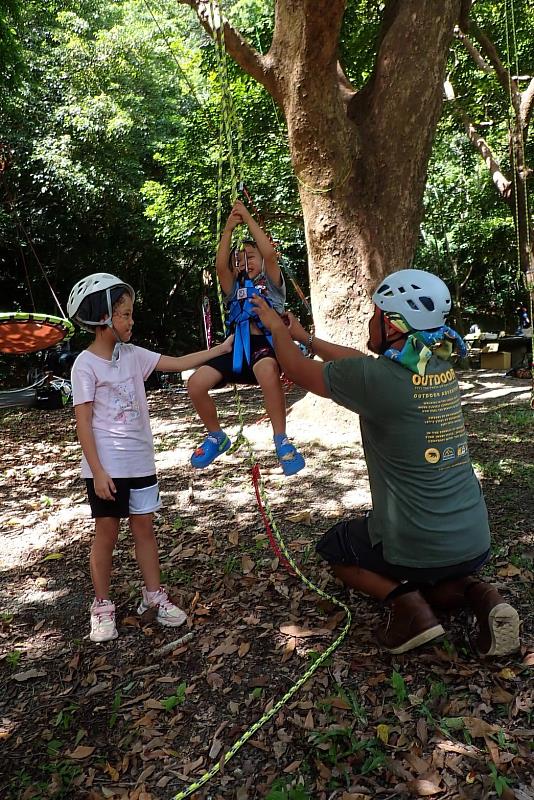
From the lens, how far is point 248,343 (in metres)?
3.34

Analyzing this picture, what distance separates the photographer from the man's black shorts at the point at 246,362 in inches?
132

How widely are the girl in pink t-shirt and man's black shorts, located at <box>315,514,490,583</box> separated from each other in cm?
89

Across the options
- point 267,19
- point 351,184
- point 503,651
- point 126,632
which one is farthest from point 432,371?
point 267,19

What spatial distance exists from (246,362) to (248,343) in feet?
Answer: 0.34

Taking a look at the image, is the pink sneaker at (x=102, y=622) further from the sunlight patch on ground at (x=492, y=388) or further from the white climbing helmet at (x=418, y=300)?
the sunlight patch on ground at (x=492, y=388)

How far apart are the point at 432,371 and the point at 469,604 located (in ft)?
3.40

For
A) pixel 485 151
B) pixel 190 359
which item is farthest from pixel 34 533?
pixel 485 151

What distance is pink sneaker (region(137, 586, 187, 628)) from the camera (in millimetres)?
3209

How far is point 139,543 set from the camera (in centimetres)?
318

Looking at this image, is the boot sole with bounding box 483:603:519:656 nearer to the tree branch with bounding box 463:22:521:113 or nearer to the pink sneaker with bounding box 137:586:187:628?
the pink sneaker with bounding box 137:586:187:628

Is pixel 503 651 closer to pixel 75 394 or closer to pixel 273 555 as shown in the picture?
pixel 273 555

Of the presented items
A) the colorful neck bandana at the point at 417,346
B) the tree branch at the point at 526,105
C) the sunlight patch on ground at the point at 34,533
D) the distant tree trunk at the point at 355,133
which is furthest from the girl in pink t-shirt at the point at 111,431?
the tree branch at the point at 526,105

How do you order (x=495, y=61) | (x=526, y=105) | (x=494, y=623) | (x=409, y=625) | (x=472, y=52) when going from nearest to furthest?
(x=494, y=623), (x=409, y=625), (x=526, y=105), (x=495, y=61), (x=472, y=52)

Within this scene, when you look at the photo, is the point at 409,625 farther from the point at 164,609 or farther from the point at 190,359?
the point at 190,359
